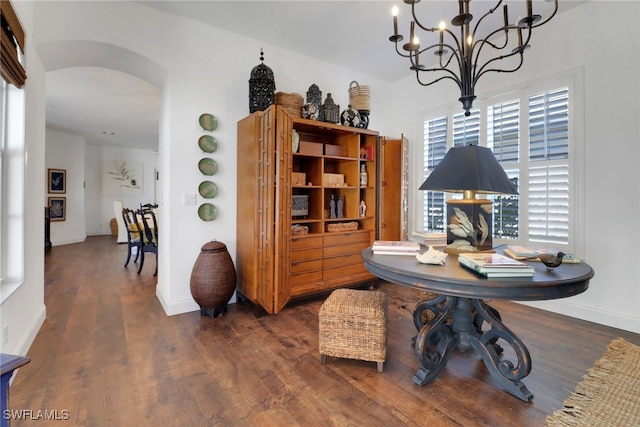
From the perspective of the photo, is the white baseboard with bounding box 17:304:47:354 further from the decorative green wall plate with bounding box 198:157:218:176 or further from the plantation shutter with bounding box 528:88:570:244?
the plantation shutter with bounding box 528:88:570:244

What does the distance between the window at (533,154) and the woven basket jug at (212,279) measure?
10.2 ft

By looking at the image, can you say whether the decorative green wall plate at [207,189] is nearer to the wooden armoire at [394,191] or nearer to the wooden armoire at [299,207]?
the wooden armoire at [299,207]

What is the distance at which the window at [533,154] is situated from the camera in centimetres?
292

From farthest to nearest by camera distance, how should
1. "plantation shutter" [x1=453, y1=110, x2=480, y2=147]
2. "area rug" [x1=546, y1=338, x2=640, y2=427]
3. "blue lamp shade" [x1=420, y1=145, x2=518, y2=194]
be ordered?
1. "plantation shutter" [x1=453, y1=110, x2=480, y2=147]
2. "blue lamp shade" [x1=420, y1=145, x2=518, y2=194]
3. "area rug" [x1=546, y1=338, x2=640, y2=427]

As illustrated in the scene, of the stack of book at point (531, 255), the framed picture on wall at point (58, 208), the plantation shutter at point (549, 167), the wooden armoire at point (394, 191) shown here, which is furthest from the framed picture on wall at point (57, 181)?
the plantation shutter at point (549, 167)

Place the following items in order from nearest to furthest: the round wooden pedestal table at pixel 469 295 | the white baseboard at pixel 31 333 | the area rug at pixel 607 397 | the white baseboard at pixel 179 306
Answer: the round wooden pedestal table at pixel 469 295, the area rug at pixel 607 397, the white baseboard at pixel 31 333, the white baseboard at pixel 179 306

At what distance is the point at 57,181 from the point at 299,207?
748cm

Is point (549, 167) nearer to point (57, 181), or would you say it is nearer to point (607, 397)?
point (607, 397)

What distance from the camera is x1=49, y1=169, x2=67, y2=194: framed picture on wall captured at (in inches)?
280

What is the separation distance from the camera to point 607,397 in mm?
1648

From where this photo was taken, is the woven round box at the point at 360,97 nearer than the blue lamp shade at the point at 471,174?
No

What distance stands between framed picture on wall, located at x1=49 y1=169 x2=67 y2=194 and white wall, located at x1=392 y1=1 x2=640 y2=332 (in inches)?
389

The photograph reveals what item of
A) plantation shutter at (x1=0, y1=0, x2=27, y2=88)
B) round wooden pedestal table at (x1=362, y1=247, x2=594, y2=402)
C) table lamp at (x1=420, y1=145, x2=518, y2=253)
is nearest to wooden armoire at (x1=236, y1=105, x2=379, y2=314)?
round wooden pedestal table at (x1=362, y1=247, x2=594, y2=402)

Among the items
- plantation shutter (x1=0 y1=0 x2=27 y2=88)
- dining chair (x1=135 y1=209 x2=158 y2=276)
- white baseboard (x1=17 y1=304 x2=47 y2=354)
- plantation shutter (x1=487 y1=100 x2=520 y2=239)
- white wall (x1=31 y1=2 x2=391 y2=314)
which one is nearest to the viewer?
plantation shutter (x1=0 y1=0 x2=27 y2=88)
